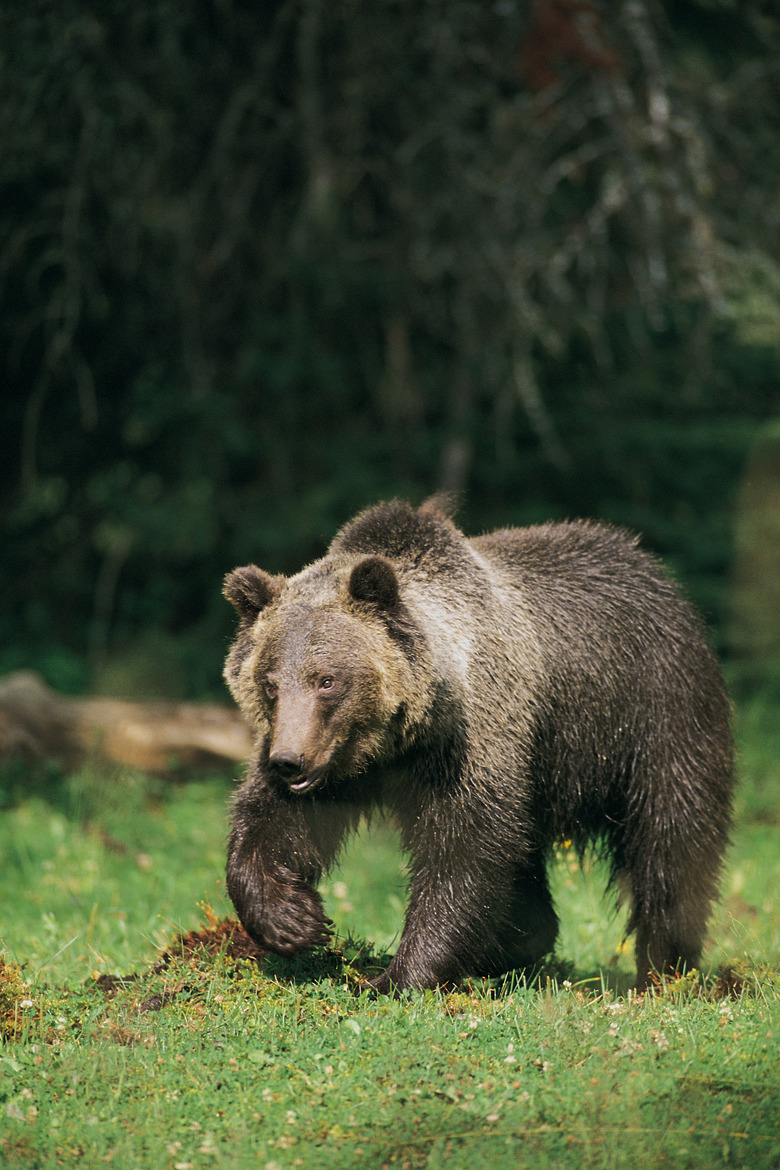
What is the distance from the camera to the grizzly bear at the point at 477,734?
4301mm

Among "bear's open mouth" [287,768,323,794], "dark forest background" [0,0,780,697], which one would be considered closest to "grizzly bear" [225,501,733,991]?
"bear's open mouth" [287,768,323,794]

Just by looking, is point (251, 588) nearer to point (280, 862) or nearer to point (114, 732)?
point (280, 862)

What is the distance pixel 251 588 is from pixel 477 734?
108cm

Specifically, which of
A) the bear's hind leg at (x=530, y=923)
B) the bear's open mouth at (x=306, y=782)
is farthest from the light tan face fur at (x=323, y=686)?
the bear's hind leg at (x=530, y=923)

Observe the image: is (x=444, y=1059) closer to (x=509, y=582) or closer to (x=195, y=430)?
(x=509, y=582)

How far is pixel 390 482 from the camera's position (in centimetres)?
1155

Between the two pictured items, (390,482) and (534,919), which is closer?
(534,919)

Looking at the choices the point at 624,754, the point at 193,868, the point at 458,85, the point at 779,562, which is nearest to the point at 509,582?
the point at 624,754

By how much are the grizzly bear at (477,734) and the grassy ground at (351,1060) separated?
0.30m

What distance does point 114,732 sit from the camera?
8406 millimetres

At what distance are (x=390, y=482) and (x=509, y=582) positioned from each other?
6.52m

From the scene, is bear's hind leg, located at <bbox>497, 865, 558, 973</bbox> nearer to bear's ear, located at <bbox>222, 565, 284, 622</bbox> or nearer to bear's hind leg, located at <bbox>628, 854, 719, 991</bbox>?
bear's hind leg, located at <bbox>628, 854, 719, 991</bbox>

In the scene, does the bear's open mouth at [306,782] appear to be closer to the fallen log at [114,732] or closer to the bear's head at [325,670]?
the bear's head at [325,670]

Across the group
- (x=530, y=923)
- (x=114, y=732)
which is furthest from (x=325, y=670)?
(x=114, y=732)
